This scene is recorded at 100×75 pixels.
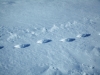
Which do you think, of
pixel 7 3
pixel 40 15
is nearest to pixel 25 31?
pixel 40 15

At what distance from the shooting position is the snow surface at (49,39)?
269cm

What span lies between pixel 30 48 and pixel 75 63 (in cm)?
131

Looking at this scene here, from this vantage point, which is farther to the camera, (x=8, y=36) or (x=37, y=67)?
(x=8, y=36)

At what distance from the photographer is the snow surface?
269 centimetres

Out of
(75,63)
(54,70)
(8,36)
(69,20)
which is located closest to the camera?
(54,70)

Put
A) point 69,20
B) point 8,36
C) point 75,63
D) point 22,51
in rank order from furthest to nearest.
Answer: point 69,20, point 8,36, point 22,51, point 75,63

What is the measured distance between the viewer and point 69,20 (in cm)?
459

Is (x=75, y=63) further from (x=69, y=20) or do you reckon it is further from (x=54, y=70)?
(x=69, y=20)

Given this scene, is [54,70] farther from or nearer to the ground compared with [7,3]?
nearer to the ground

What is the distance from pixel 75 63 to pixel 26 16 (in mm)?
2961

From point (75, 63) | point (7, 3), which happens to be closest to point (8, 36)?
point (75, 63)

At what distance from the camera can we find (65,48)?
3.22 metres

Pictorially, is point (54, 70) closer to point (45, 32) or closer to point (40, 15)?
point (45, 32)

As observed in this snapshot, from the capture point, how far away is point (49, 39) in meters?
3.56
